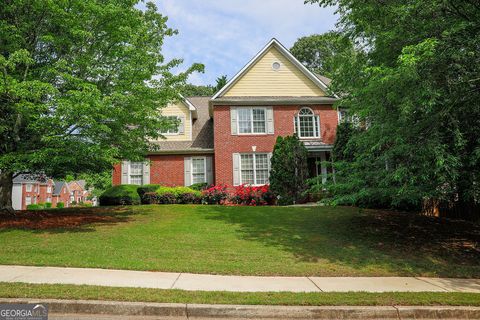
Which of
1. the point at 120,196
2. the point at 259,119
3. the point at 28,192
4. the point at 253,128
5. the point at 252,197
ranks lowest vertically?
the point at 252,197

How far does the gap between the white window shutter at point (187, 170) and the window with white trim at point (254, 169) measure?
310 cm

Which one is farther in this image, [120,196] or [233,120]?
[233,120]

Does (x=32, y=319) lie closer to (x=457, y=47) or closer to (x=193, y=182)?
(x=457, y=47)

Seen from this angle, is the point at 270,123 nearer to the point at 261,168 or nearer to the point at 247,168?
the point at 261,168

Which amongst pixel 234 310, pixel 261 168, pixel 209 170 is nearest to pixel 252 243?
pixel 234 310

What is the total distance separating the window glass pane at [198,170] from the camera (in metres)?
20.6

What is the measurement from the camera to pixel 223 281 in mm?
6375

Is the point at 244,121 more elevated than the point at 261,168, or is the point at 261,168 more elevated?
the point at 244,121

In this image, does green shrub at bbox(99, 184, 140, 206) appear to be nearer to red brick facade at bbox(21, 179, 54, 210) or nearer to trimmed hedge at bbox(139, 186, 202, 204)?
trimmed hedge at bbox(139, 186, 202, 204)

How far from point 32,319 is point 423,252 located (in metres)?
8.49

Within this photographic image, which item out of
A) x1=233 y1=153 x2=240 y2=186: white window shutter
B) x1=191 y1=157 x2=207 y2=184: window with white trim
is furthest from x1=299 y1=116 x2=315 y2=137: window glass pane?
x1=191 y1=157 x2=207 y2=184: window with white trim

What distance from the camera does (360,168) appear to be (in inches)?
409

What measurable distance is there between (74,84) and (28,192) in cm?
5284

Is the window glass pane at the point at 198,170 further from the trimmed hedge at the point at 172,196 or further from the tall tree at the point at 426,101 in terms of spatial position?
the tall tree at the point at 426,101
